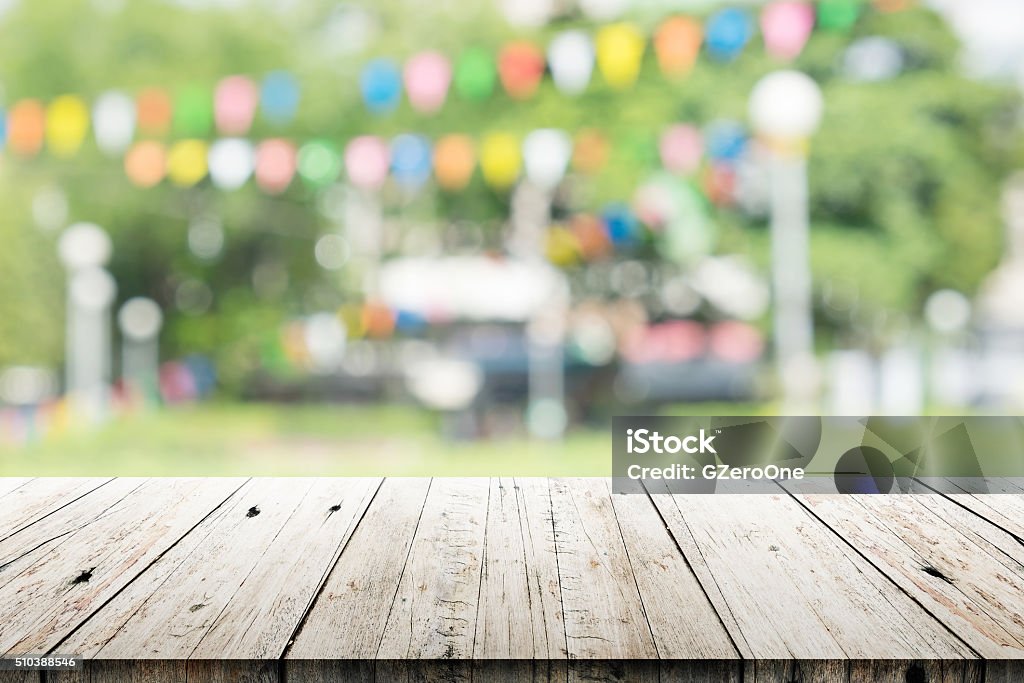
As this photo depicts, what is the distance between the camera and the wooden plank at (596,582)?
107 cm

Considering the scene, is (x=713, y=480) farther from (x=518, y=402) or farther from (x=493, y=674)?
(x=518, y=402)

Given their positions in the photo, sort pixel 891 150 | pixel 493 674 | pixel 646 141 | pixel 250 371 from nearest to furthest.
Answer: pixel 493 674 < pixel 646 141 < pixel 891 150 < pixel 250 371

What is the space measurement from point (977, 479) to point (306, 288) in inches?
512

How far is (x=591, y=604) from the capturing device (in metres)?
1.20

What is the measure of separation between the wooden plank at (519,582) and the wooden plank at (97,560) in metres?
0.45

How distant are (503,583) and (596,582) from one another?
4.6 inches

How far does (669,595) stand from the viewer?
1225mm

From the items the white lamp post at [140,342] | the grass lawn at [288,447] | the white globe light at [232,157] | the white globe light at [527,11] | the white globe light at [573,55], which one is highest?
the white globe light at [527,11]

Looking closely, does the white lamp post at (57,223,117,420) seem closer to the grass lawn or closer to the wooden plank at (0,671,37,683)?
the grass lawn

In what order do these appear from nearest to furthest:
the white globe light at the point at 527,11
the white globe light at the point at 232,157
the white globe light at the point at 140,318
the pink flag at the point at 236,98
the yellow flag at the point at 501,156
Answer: the pink flag at the point at 236,98
the white globe light at the point at 232,157
the yellow flag at the point at 501,156
the white globe light at the point at 527,11
the white globe light at the point at 140,318

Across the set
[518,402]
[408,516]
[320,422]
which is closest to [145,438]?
[320,422]

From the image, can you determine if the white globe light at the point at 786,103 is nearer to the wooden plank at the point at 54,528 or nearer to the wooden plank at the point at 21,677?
the wooden plank at the point at 54,528

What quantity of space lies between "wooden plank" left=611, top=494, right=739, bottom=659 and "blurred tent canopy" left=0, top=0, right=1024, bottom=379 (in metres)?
8.11

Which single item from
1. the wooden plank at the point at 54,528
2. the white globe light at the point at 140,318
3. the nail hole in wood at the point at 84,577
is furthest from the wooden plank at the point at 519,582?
the white globe light at the point at 140,318
